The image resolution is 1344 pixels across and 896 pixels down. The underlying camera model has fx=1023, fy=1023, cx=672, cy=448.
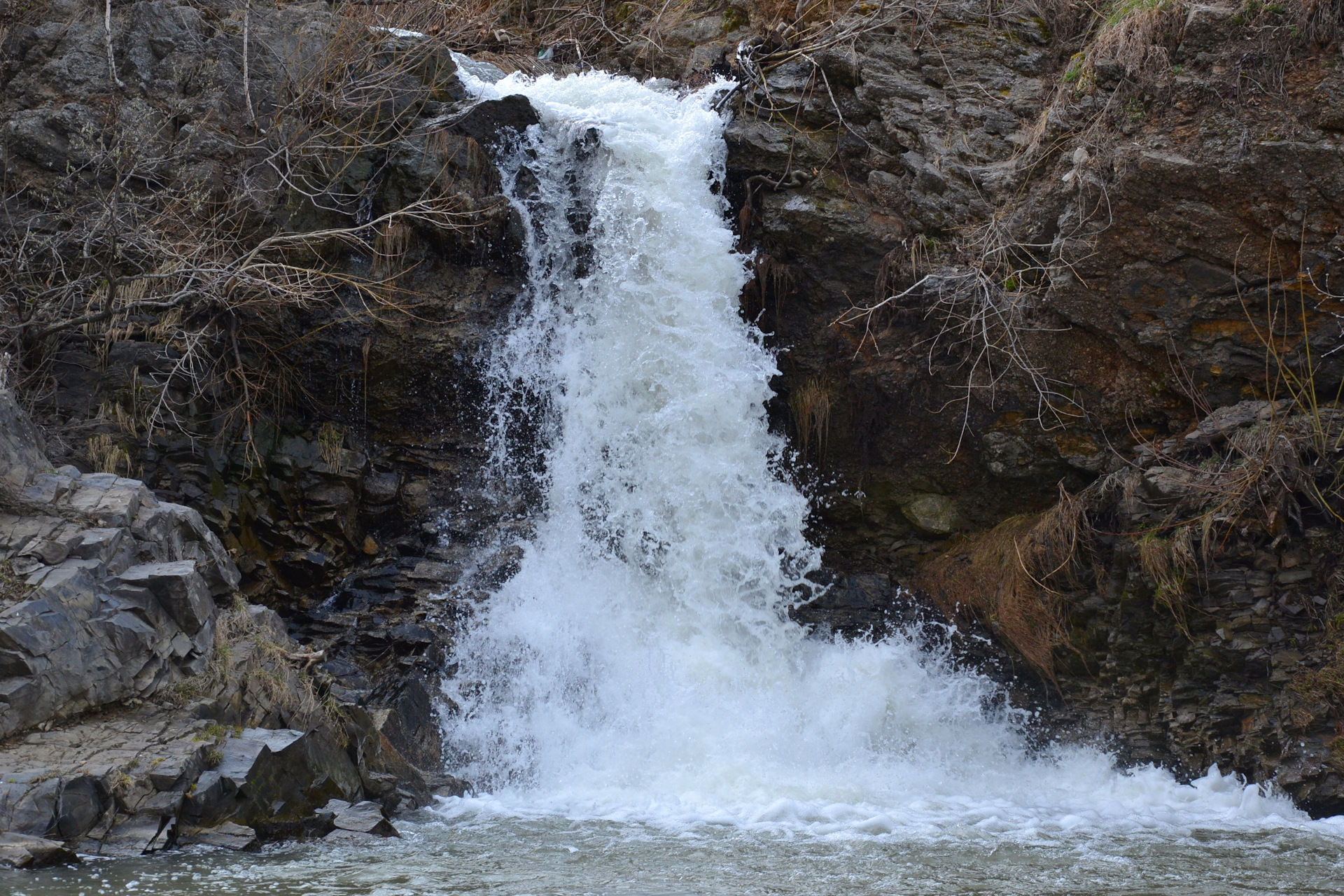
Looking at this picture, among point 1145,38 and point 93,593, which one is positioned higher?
point 1145,38

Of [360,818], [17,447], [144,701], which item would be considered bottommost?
[360,818]

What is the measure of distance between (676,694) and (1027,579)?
288cm

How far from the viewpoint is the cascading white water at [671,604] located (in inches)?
273

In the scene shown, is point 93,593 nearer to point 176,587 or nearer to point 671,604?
point 176,587

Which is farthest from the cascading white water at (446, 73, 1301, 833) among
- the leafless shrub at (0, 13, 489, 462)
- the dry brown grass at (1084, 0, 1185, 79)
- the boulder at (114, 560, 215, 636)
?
the dry brown grass at (1084, 0, 1185, 79)

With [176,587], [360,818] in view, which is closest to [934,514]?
[360,818]

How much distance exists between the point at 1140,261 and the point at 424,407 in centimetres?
605

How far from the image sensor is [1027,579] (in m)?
8.02

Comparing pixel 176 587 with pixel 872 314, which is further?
pixel 872 314

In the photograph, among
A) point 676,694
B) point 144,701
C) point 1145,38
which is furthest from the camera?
point 676,694

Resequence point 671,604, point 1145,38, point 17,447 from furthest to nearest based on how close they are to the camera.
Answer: point 671,604 < point 1145,38 < point 17,447

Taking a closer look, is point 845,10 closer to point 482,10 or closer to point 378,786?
point 482,10

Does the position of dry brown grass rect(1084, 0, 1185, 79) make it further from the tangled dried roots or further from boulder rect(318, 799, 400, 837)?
boulder rect(318, 799, 400, 837)

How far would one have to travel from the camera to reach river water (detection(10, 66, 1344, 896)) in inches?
195
